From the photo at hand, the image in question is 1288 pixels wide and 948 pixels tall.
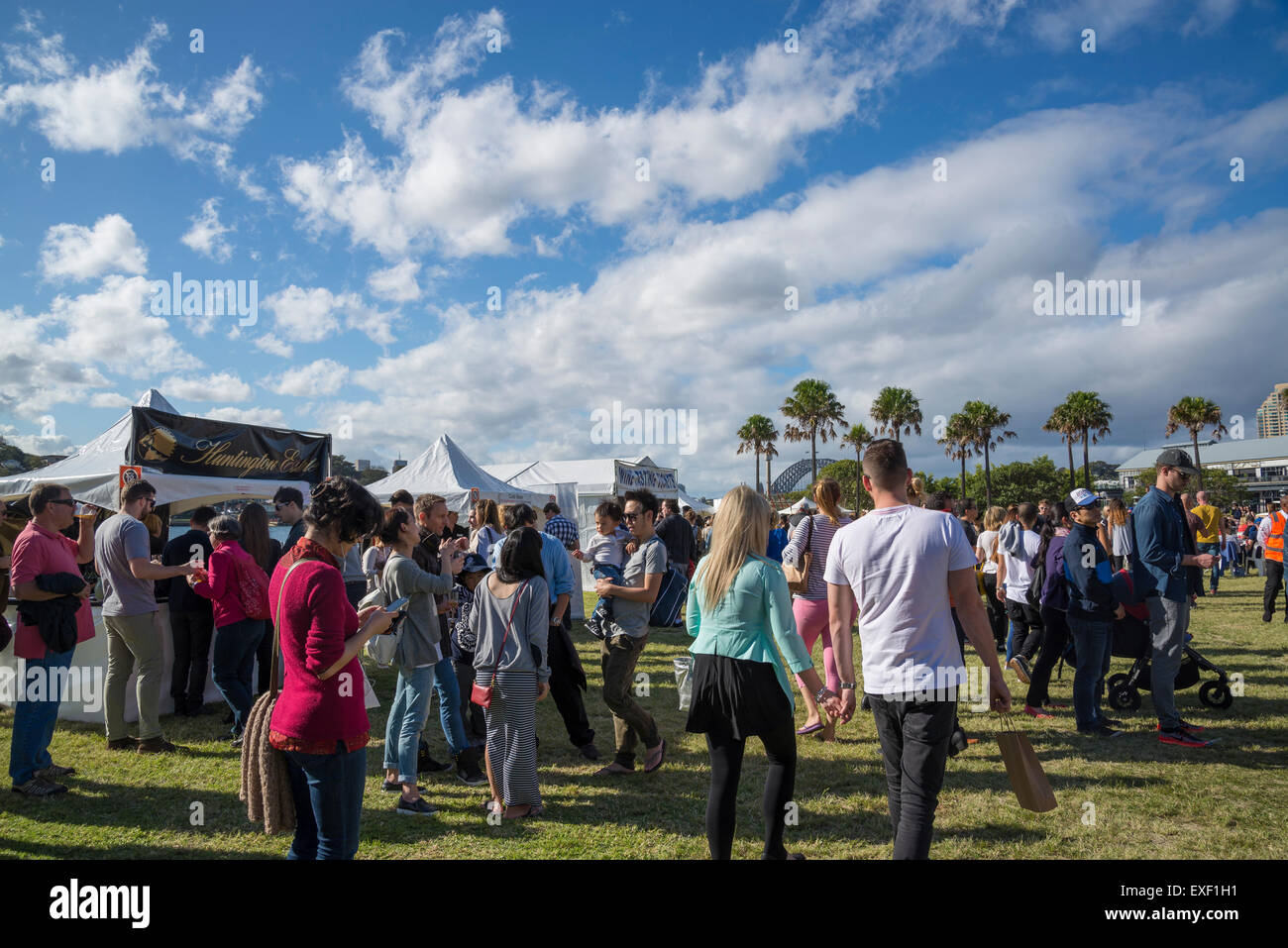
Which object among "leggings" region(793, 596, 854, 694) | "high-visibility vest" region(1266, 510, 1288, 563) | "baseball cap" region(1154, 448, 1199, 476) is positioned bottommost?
"leggings" region(793, 596, 854, 694)

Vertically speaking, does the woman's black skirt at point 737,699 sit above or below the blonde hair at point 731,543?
below

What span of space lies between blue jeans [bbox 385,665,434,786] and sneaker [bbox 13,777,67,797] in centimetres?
243

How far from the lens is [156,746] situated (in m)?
5.54

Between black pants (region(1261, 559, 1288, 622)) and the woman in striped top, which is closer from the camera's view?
the woman in striped top

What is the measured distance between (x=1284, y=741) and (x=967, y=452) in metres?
50.5

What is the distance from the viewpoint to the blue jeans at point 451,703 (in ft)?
15.2

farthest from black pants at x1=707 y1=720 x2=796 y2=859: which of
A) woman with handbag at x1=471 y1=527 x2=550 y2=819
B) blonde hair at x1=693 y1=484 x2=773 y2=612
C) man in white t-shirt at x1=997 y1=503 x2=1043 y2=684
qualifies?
man in white t-shirt at x1=997 y1=503 x2=1043 y2=684

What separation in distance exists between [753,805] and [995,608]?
5693mm

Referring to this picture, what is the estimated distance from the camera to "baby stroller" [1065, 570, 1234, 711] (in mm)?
5797

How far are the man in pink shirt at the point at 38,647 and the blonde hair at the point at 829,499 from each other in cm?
537

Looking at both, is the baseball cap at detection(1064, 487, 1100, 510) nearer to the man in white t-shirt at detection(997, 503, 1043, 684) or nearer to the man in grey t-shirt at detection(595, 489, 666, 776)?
the man in white t-shirt at detection(997, 503, 1043, 684)

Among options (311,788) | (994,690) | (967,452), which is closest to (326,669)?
(311,788)

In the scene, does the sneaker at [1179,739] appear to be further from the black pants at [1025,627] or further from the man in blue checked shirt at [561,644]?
the man in blue checked shirt at [561,644]

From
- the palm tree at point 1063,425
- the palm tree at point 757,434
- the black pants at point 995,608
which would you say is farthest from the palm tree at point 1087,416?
the black pants at point 995,608
